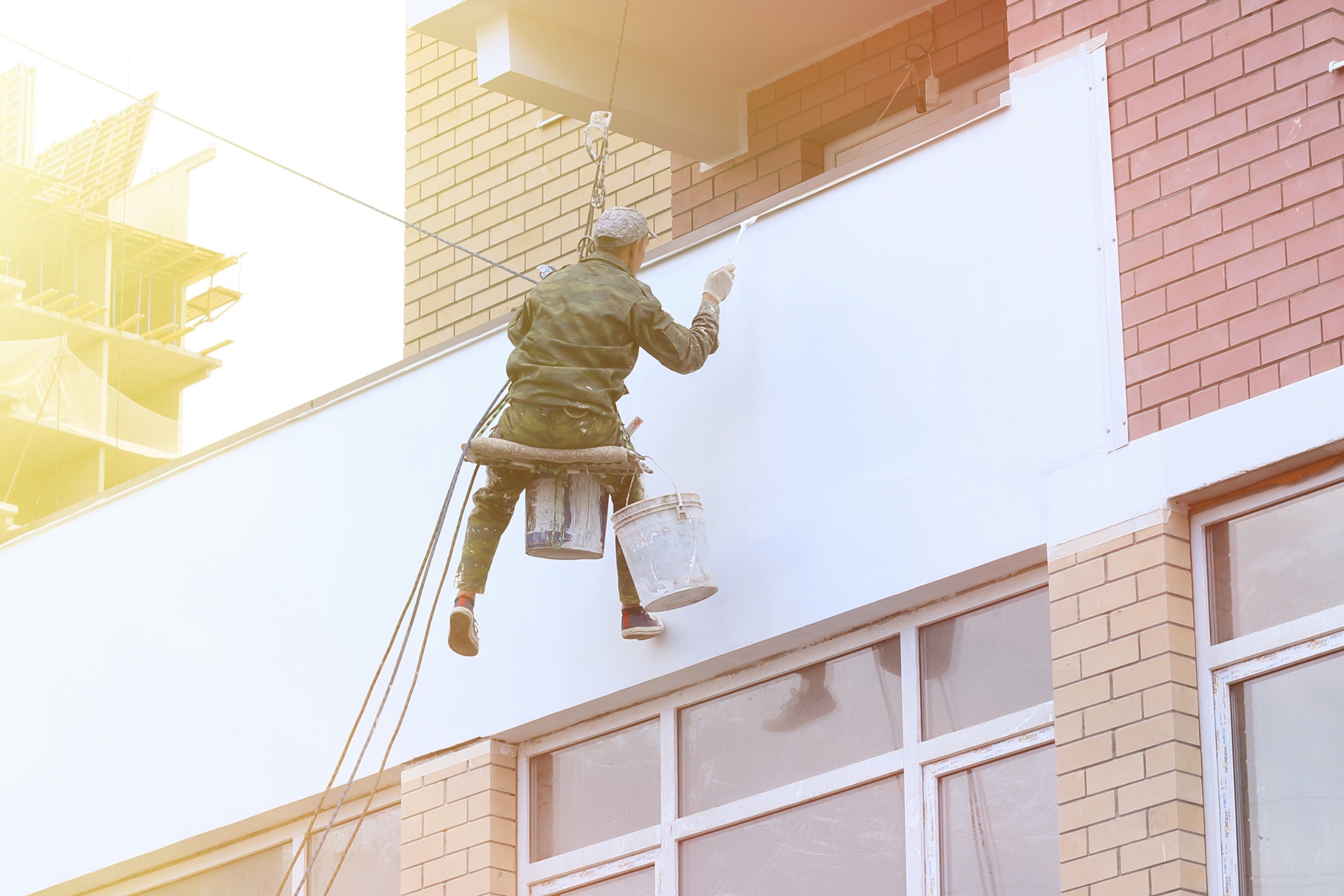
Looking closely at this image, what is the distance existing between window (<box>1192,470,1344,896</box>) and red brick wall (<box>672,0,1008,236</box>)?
4379mm

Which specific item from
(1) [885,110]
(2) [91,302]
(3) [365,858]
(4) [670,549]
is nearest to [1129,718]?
(4) [670,549]

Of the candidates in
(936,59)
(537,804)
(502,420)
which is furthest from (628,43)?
(537,804)

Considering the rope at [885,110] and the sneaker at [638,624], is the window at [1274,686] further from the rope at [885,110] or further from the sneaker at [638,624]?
the rope at [885,110]

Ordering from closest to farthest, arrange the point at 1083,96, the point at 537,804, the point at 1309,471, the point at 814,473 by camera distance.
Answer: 1. the point at 1309,471
2. the point at 1083,96
3. the point at 814,473
4. the point at 537,804

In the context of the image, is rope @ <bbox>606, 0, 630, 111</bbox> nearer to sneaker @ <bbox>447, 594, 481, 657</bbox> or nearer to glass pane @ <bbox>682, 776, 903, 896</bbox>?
sneaker @ <bbox>447, 594, 481, 657</bbox>

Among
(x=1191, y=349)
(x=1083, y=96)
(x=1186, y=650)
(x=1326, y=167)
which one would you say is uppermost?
(x=1083, y=96)

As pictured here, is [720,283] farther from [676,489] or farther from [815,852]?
[815,852]

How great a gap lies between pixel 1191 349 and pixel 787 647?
6.98 ft

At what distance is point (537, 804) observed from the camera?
8.88 meters

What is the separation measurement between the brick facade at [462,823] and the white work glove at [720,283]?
2.25m

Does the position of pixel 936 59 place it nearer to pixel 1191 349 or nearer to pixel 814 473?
pixel 814 473

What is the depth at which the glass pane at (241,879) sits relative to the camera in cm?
979

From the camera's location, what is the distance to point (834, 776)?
7703 millimetres

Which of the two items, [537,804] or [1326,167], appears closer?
[1326,167]
